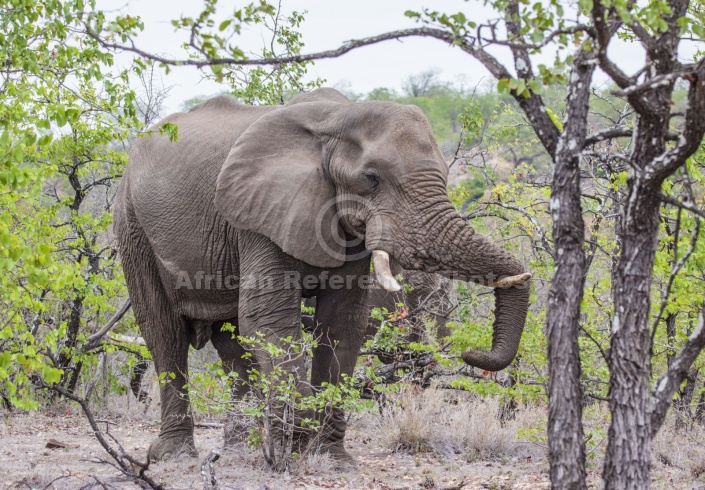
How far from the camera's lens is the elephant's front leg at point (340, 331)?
7.15m

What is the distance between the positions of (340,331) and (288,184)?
1.19 m

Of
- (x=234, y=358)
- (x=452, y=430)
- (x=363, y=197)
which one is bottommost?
(x=452, y=430)

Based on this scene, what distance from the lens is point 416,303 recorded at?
10.2 m

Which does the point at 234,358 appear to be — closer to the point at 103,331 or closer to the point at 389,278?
the point at 103,331

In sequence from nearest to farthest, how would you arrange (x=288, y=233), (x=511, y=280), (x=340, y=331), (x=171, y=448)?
(x=511, y=280) → (x=288, y=233) → (x=340, y=331) → (x=171, y=448)

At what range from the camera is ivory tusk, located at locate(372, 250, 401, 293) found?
6.09 metres

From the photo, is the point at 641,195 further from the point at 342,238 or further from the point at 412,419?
the point at 412,419

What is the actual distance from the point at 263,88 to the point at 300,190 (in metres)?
3.99

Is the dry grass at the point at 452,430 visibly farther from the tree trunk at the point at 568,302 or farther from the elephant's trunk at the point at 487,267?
the tree trunk at the point at 568,302

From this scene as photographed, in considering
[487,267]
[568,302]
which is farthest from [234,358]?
[568,302]

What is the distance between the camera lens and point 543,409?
8.84 metres

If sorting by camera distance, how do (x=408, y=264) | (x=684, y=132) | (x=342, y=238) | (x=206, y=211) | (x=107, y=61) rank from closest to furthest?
(x=684, y=132) < (x=107, y=61) < (x=408, y=264) < (x=342, y=238) < (x=206, y=211)

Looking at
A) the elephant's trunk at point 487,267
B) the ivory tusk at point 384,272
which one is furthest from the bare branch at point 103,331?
the elephant's trunk at point 487,267

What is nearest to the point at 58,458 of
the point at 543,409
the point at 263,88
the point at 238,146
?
the point at 238,146
